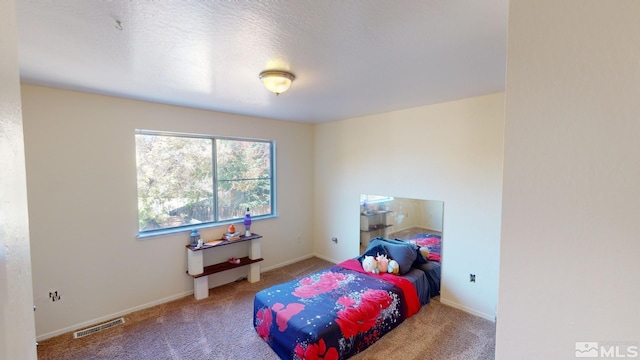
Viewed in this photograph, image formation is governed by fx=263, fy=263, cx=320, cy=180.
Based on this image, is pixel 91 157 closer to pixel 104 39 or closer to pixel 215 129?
→ pixel 215 129

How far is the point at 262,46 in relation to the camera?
5.89 feet

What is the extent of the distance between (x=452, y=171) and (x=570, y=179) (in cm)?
274

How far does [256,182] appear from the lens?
4453 millimetres

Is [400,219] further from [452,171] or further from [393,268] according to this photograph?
[452,171]

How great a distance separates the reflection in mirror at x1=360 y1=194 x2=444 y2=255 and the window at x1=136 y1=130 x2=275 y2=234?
166 centimetres

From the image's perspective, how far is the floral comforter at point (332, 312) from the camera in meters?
2.27

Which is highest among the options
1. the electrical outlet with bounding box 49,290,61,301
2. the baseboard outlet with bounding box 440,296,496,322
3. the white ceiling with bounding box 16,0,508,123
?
the white ceiling with bounding box 16,0,508,123

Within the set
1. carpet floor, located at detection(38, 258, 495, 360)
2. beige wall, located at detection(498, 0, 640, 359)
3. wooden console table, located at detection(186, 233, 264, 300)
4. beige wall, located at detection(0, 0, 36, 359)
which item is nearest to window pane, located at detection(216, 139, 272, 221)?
wooden console table, located at detection(186, 233, 264, 300)

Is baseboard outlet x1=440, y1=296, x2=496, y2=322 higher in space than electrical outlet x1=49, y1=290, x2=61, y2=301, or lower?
lower

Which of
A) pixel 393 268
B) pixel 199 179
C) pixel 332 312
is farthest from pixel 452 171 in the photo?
pixel 199 179

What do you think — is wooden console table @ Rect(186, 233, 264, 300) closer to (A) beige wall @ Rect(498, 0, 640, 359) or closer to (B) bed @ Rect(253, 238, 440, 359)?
(B) bed @ Rect(253, 238, 440, 359)

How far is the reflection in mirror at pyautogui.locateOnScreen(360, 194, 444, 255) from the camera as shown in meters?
3.56

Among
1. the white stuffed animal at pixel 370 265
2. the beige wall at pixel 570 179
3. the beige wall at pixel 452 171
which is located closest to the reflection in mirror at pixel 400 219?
the beige wall at pixel 452 171

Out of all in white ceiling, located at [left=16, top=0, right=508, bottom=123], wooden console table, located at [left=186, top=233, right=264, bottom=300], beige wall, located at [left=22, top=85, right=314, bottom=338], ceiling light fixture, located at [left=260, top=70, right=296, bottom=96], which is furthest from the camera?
wooden console table, located at [left=186, top=233, right=264, bottom=300]
